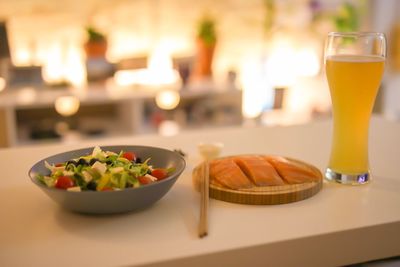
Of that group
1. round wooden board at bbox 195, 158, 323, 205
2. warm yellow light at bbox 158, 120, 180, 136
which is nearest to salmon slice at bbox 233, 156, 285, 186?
round wooden board at bbox 195, 158, 323, 205

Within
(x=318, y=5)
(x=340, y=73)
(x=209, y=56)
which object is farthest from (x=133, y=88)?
(x=340, y=73)

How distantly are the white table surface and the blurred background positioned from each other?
5.83ft

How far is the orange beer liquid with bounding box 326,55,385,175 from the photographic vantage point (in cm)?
85

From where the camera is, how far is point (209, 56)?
3.04m

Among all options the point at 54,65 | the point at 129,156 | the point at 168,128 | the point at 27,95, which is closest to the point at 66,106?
the point at 27,95

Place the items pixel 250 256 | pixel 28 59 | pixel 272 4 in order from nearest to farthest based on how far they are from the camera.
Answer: pixel 250 256 → pixel 28 59 → pixel 272 4

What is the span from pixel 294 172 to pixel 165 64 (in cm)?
246

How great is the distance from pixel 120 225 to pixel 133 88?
203cm

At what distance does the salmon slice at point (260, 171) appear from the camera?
2.69 feet

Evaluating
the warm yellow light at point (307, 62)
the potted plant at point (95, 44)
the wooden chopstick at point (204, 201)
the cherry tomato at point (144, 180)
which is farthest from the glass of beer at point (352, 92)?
the warm yellow light at point (307, 62)

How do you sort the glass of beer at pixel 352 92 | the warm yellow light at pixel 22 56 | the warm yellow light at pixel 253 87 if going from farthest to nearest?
the warm yellow light at pixel 253 87, the warm yellow light at pixel 22 56, the glass of beer at pixel 352 92

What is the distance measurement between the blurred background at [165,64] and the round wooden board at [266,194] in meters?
1.81

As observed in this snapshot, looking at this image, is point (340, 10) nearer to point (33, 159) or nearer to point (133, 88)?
point (133, 88)

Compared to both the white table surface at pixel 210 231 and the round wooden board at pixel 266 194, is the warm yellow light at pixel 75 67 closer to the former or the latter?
the white table surface at pixel 210 231
